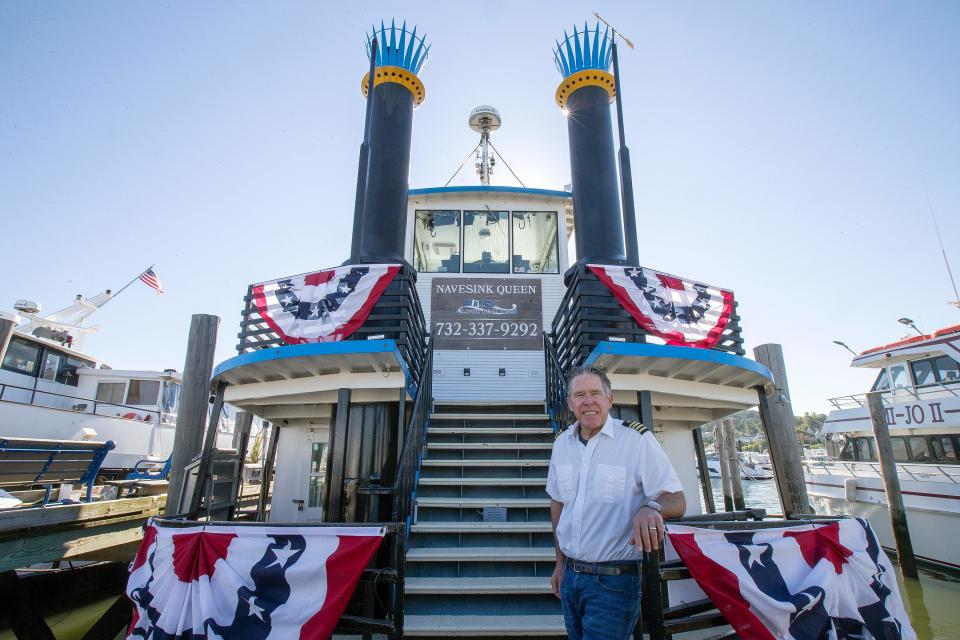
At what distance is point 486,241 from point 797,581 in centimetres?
793

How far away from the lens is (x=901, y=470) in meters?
12.7

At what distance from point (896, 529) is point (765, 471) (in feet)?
147

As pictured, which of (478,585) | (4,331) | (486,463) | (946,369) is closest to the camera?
(478,585)

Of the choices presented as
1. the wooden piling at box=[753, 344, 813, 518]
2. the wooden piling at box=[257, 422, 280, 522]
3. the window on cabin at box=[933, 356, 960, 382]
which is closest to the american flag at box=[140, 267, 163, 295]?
the wooden piling at box=[257, 422, 280, 522]

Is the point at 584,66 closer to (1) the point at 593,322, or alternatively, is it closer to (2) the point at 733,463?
(1) the point at 593,322

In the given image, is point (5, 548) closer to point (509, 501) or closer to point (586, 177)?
point (509, 501)

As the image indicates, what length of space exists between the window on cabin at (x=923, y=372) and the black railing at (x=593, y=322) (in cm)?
1224

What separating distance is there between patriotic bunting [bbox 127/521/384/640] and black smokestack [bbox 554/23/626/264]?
5557mm

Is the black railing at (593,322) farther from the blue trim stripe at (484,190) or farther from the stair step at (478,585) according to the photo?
the blue trim stripe at (484,190)

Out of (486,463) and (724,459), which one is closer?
(486,463)

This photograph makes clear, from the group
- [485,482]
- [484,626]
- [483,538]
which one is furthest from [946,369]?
[484,626]

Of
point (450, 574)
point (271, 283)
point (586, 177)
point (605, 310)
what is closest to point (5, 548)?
point (271, 283)

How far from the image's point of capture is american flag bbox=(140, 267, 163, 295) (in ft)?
64.7

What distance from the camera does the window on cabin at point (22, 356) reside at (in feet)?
45.4
